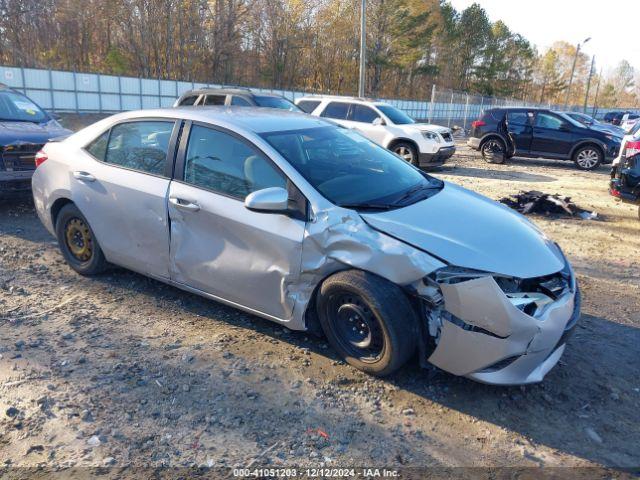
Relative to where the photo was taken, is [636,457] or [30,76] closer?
[636,457]

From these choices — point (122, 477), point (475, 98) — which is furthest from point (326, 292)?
point (475, 98)

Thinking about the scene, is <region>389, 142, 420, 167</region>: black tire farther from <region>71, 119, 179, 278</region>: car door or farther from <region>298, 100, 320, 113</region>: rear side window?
<region>71, 119, 179, 278</region>: car door

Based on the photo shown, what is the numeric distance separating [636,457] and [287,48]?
151 feet

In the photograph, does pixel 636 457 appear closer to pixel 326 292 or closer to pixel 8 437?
pixel 326 292

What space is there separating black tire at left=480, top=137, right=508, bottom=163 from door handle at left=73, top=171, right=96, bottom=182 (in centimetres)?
1332

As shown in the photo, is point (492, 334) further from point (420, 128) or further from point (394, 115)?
point (394, 115)

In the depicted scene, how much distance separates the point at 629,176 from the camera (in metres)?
7.79

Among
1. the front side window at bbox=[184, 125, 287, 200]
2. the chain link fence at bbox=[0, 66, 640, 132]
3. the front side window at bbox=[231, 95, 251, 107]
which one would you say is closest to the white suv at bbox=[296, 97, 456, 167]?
the front side window at bbox=[231, 95, 251, 107]

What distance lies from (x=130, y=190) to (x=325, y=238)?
1.87 metres

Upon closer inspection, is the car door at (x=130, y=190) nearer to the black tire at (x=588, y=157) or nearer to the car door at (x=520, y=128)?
the car door at (x=520, y=128)

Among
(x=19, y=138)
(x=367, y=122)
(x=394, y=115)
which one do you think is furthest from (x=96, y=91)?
(x=19, y=138)

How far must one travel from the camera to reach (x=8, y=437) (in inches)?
107

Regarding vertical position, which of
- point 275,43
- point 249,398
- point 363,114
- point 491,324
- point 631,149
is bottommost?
point 249,398

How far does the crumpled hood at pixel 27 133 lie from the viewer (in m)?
6.62
